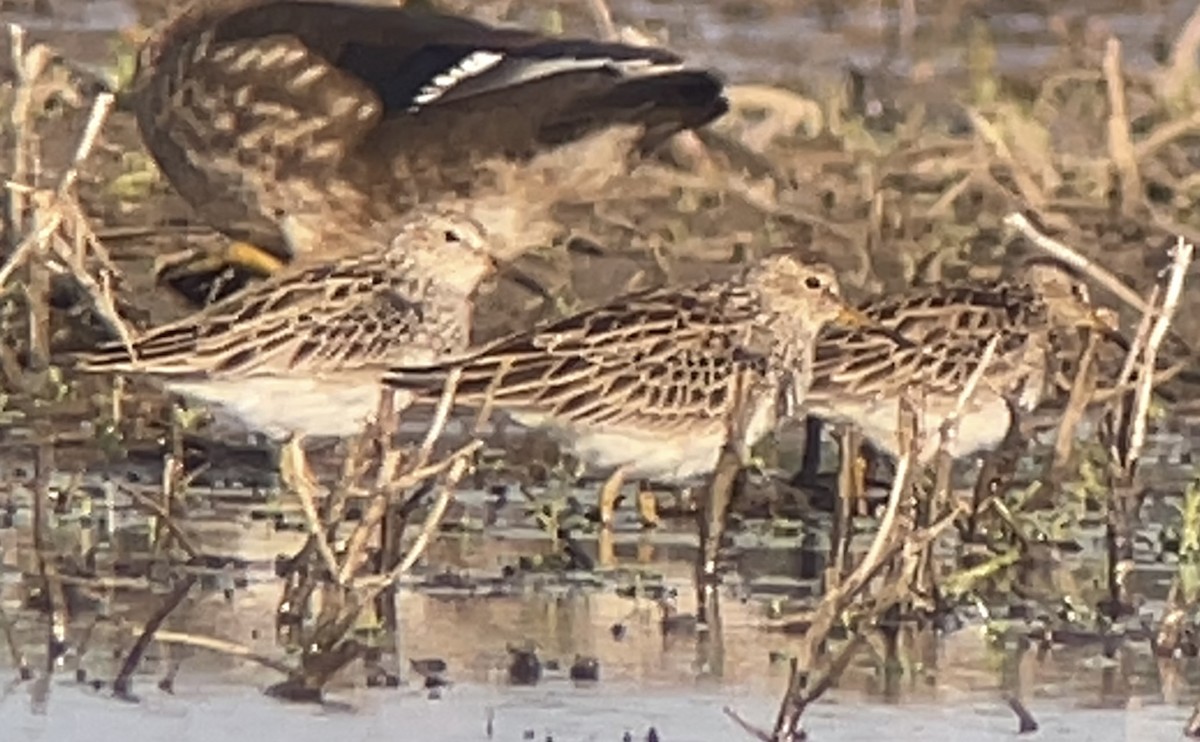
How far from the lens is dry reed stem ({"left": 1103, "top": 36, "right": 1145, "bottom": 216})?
7.27 meters

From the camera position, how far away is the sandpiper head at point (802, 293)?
6199 mm

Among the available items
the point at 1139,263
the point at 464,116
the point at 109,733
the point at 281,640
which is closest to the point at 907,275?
the point at 1139,263

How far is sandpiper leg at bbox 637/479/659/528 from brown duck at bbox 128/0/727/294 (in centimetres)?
83

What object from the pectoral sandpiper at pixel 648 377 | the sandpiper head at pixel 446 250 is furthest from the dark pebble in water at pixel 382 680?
the sandpiper head at pixel 446 250

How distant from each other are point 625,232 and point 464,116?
0.53m

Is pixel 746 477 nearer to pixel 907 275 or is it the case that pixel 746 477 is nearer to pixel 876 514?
A: pixel 876 514

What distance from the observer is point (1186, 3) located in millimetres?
7832

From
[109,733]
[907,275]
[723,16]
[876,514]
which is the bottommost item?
[109,733]

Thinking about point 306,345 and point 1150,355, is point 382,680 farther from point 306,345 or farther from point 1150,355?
point 1150,355

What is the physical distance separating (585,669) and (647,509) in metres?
0.78

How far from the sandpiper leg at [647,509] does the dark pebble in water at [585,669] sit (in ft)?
2.37

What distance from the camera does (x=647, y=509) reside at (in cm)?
622

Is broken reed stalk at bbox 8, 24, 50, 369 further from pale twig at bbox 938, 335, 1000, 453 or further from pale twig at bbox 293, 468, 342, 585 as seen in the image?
pale twig at bbox 938, 335, 1000, 453

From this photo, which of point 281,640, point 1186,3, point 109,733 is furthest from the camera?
point 1186,3
